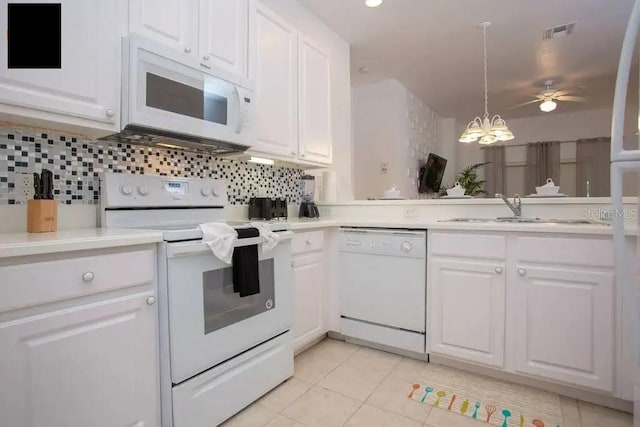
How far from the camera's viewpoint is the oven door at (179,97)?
1491mm

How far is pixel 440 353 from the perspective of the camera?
6.90ft

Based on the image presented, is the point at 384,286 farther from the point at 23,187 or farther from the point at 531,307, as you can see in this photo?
the point at 23,187

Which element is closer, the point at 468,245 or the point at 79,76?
the point at 79,76

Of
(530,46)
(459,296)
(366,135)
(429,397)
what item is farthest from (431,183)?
(429,397)

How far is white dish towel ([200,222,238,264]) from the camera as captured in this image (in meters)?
1.46

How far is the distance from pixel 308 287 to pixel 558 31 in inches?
135

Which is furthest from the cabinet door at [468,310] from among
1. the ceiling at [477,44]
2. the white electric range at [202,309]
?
the ceiling at [477,44]

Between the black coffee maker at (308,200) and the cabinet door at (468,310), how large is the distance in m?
1.11

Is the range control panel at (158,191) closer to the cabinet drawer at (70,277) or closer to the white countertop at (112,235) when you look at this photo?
the white countertop at (112,235)

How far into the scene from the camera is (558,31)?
3324 mm

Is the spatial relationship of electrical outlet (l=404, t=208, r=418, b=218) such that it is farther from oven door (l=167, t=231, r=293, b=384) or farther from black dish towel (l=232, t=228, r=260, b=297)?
black dish towel (l=232, t=228, r=260, b=297)

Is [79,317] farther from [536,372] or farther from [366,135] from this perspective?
[366,135]

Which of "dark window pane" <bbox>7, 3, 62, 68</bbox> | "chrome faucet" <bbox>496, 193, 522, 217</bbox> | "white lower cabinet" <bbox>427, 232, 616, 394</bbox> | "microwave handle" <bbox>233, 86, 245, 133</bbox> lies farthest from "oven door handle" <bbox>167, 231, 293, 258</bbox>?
"chrome faucet" <bbox>496, 193, 522, 217</bbox>

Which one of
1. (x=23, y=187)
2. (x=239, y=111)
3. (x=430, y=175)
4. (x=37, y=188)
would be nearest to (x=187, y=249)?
(x=37, y=188)
